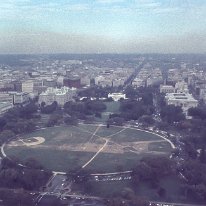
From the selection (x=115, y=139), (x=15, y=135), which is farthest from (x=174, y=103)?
(x=15, y=135)

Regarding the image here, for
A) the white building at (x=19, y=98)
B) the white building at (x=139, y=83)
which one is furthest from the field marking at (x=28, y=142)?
the white building at (x=139, y=83)

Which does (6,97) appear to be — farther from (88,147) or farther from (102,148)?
(102,148)

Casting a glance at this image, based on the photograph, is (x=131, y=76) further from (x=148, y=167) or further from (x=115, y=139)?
(x=148, y=167)

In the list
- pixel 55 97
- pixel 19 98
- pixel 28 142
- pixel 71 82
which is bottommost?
pixel 28 142

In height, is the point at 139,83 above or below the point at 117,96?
above

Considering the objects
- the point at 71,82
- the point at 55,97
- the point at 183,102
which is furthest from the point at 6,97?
the point at 183,102

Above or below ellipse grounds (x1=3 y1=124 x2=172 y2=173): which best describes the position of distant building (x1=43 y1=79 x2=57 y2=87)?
above

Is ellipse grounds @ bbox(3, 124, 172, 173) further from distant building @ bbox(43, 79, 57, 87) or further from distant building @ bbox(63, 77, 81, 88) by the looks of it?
distant building @ bbox(63, 77, 81, 88)

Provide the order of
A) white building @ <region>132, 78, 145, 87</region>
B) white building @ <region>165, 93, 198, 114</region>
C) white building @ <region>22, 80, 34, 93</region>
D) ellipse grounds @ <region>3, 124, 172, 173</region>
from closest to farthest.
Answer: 1. ellipse grounds @ <region>3, 124, 172, 173</region>
2. white building @ <region>165, 93, 198, 114</region>
3. white building @ <region>22, 80, 34, 93</region>
4. white building @ <region>132, 78, 145, 87</region>

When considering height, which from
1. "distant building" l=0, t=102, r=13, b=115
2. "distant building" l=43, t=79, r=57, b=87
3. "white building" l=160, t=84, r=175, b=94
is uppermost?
"white building" l=160, t=84, r=175, b=94

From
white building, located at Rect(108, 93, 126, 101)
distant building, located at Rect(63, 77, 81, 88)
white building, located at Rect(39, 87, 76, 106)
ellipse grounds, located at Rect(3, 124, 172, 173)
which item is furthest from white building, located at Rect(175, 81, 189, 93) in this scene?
ellipse grounds, located at Rect(3, 124, 172, 173)
